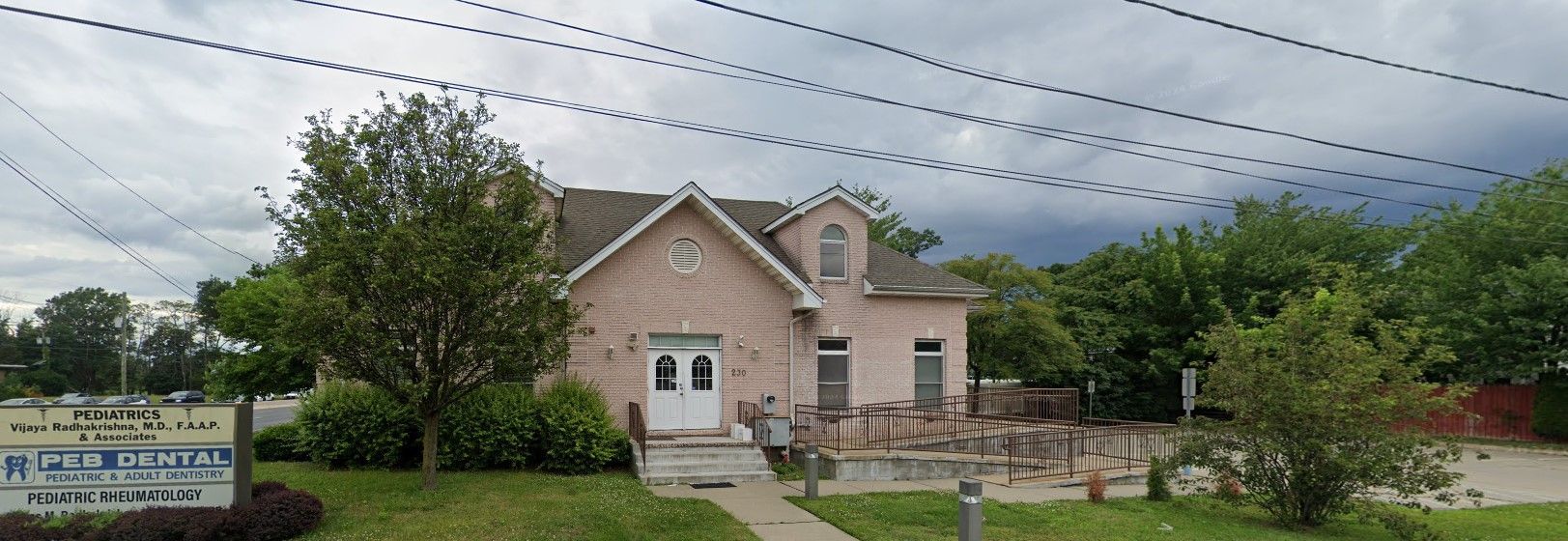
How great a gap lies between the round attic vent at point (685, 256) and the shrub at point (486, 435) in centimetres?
423

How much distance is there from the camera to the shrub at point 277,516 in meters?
8.95

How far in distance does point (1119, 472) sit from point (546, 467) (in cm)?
1036

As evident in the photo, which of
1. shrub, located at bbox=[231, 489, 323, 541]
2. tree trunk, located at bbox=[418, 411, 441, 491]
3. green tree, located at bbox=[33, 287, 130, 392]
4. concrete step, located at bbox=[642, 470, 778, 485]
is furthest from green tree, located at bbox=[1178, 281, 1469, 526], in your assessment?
green tree, located at bbox=[33, 287, 130, 392]

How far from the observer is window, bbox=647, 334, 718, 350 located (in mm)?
17031

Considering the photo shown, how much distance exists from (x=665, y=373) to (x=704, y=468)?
120 inches

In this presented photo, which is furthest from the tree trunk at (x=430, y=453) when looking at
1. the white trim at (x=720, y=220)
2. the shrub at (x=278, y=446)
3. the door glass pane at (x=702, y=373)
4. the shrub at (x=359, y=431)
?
the door glass pane at (x=702, y=373)

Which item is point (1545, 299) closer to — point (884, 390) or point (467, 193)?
point (884, 390)

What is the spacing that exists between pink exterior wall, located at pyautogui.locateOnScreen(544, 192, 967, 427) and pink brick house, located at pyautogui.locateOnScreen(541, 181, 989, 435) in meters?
0.02

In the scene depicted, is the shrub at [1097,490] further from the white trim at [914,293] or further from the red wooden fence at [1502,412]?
the red wooden fence at [1502,412]

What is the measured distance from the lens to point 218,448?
955 cm

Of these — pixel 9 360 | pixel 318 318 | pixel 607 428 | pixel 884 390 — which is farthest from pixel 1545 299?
pixel 9 360

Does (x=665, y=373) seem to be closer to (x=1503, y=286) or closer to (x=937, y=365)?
(x=937, y=365)

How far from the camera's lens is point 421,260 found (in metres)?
11.0

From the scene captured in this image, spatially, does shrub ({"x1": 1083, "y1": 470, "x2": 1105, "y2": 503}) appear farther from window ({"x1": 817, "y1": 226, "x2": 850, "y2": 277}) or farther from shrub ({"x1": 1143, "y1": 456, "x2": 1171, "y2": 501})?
window ({"x1": 817, "y1": 226, "x2": 850, "y2": 277})
